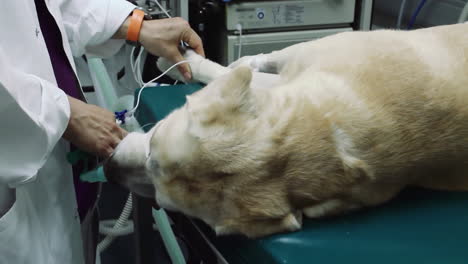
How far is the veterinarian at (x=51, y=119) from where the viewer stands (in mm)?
780

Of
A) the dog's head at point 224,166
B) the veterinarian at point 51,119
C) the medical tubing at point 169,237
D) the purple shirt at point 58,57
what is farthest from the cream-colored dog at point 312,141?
the medical tubing at point 169,237

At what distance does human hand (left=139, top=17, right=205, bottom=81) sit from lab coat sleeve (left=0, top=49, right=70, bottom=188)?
397 mm

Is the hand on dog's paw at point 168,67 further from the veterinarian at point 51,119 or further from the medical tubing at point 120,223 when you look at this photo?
the medical tubing at point 120,223

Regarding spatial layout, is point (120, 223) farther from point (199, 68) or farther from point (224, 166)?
point (224, 166)

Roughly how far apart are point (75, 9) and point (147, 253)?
62 cm

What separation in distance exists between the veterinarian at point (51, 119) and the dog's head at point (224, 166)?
0.19 metres

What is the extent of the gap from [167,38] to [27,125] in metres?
0.49

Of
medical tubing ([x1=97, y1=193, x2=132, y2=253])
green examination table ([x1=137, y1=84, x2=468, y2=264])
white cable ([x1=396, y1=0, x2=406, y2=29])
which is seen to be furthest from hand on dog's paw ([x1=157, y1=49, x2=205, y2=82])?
white cable ([x1=396, y1=0, x2=406, y2=29])

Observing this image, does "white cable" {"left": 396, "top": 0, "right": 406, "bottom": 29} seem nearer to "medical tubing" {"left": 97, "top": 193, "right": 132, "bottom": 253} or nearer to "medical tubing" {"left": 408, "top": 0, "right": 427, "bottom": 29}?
"medical tubing" {"left": 408, "top": 0, "right": 427, "bottom": 29}

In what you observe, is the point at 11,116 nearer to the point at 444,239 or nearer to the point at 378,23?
the point at 444,239

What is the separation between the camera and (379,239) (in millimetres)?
727

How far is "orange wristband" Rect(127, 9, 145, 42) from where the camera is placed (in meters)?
1.19

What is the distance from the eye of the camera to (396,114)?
74 centimetres

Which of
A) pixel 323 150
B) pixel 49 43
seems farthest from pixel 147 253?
pixel 323 150
